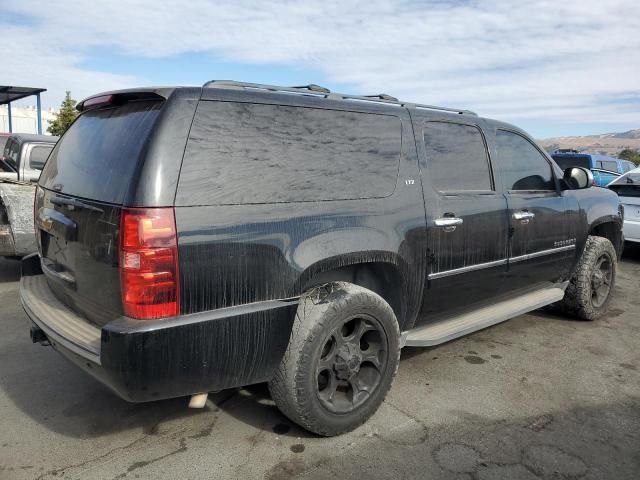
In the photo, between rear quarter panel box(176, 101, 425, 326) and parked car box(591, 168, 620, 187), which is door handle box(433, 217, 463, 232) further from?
parked car box(591, 168, 620, 187)

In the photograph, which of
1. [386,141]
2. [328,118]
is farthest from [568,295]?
[328,118]

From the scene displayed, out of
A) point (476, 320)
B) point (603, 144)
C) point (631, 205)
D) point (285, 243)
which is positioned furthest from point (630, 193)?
point (603, 144)

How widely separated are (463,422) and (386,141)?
5.67 feet

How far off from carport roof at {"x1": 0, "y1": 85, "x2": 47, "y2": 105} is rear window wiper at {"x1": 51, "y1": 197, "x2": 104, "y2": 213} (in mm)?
16765

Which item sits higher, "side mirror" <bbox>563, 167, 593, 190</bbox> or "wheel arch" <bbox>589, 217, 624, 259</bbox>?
"side mirror" <bbox>563, 167, 593, 190</bbox>

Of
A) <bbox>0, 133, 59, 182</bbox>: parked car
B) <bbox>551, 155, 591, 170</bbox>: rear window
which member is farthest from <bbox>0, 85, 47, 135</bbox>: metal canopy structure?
<bbox>551, 155, 591, 170</bbox>: rear window

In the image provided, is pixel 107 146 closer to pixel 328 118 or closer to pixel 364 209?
pixel 328 118

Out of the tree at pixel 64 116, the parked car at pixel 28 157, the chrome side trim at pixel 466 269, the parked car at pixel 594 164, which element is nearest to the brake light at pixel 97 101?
the chrome side trim at pixel 466 269

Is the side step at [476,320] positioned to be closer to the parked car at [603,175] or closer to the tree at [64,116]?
the parked car at [603,175]

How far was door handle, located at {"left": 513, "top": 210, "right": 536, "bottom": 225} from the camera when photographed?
3959mm

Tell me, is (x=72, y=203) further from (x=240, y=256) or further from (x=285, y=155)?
(x=285, y=155)

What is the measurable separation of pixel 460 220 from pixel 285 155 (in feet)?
4.52

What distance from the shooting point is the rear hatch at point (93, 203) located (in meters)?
2.40

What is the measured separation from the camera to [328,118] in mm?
2963
